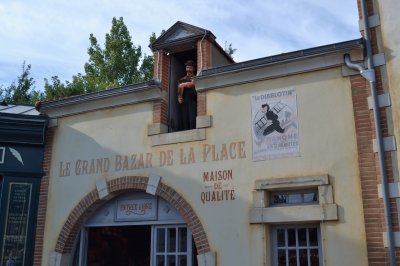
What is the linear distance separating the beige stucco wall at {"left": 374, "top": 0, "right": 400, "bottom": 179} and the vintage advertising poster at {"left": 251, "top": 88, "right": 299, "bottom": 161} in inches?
57.3

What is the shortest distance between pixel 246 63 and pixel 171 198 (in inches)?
105

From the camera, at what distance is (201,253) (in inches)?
298

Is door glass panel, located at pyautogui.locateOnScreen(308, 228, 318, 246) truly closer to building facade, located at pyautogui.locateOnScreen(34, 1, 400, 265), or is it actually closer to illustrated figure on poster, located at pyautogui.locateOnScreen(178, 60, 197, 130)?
building facade, located at pyautogui.locateOnScreen(34, 1, 400, 265)

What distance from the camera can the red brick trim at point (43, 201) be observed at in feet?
29.7

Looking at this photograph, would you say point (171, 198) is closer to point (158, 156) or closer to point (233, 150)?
point (158, 156)

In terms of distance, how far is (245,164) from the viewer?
764 cm

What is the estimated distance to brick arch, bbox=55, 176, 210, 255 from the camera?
7.71m

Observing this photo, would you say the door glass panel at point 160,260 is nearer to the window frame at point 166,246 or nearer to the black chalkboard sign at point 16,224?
the window frame at point 166,246

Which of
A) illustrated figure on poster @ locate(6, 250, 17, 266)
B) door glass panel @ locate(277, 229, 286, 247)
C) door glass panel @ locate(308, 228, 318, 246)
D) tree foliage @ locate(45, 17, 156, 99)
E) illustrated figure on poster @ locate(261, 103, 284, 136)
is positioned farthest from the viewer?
tree foliage @ locate(45, 17, 156, 99)

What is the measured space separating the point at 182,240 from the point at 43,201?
307 centimetres

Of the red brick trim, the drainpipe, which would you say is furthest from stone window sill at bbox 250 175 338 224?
the red brick trim

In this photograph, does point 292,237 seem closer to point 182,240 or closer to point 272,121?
point 272,121

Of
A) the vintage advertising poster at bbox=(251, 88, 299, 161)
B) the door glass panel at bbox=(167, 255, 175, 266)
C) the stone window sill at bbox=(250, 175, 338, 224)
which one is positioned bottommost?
the door glass panel at bbox=(167, 255, 175, 266)

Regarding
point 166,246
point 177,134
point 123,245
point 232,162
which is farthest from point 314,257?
point 123,245
